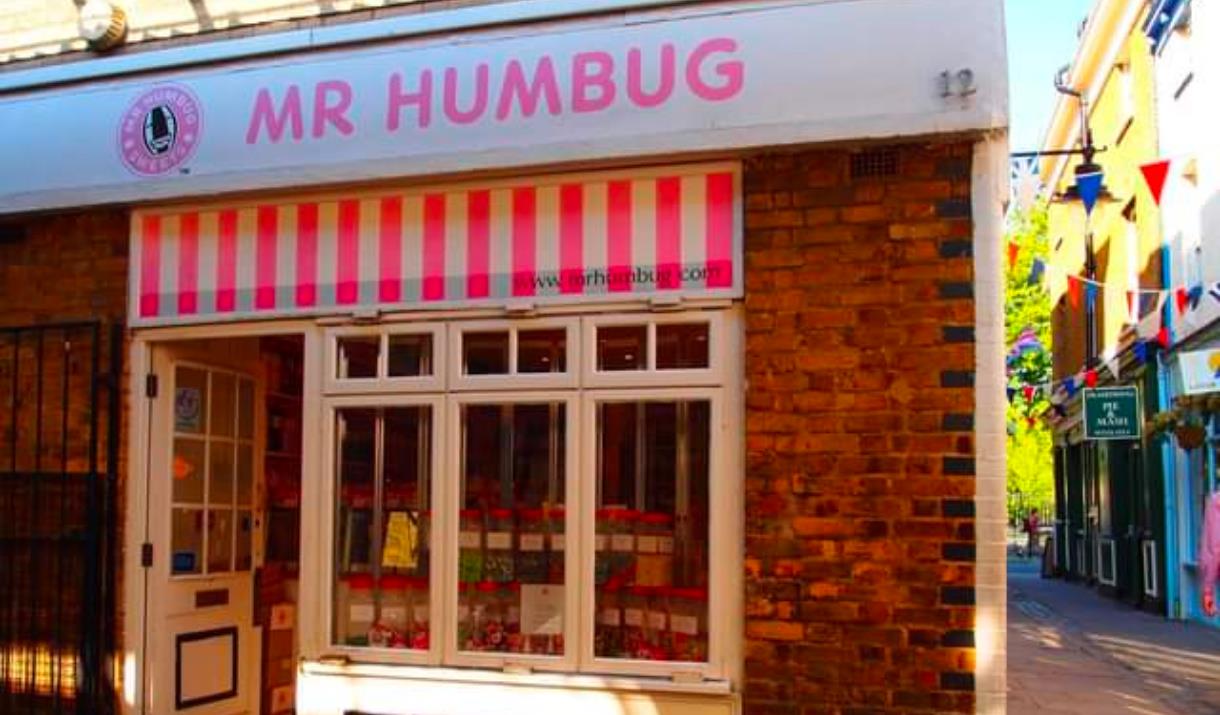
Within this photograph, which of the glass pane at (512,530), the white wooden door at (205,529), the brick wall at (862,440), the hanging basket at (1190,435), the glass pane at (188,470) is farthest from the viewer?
the hanging basket at (1190,435)

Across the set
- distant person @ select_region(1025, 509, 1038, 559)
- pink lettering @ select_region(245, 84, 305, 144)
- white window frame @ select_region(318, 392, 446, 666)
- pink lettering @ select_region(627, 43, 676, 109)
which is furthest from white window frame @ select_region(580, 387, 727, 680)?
distant person @ select_region(1025, 509, 1038, 559)

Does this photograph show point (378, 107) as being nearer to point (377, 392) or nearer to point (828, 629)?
point (377, 392)

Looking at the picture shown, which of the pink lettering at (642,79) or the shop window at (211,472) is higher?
the pink lettering at (642,79)

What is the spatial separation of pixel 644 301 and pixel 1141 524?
49.3 feet

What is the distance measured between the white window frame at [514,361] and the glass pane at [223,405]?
182 centimetres

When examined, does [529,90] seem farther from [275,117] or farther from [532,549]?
[532,549]

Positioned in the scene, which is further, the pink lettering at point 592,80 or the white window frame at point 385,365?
the white window frame at point 385,365

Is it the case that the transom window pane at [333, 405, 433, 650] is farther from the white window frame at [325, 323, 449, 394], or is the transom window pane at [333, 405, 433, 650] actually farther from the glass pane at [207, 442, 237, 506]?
the glass pane at [207, 442, 237, 506]

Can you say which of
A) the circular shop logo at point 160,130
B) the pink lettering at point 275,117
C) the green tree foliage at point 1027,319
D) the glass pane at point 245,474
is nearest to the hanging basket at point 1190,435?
the glass pane at point 245,474


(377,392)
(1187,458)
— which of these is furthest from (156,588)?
(1187,458)

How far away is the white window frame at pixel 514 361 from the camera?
19.2ft

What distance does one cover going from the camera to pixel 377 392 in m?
6.18

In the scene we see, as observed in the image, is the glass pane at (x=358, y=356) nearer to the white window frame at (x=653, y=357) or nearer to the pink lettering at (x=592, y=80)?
the white window frame at (x=653, y=357)

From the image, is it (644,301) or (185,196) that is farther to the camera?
(185,196)
